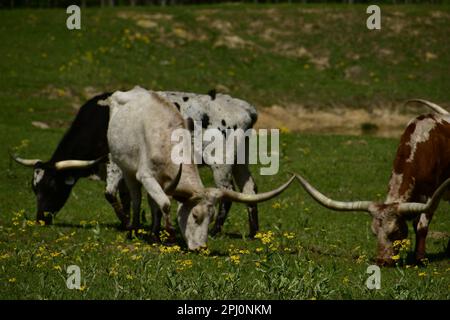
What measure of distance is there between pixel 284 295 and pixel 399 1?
52.9 metres

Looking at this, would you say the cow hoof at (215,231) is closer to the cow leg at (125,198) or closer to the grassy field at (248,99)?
the grassy field at (248,99)

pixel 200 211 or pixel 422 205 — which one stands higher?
pixel 422 205

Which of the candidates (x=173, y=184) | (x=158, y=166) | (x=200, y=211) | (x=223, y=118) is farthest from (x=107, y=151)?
(x=200, y=211)

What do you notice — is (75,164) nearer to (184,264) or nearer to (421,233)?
(184,264)

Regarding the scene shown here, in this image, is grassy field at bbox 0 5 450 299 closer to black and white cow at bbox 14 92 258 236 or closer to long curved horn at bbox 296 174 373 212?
black and white cow at bbox 14 92 258 236

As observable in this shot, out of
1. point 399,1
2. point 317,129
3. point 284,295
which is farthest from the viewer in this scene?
point 399,1

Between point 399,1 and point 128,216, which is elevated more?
point 399,1

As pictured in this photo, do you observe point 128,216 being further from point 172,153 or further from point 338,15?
Answer: point 338,15

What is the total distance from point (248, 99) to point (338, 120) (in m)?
3.47

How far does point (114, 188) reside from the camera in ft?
55.4

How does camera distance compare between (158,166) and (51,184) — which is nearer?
(158,166)

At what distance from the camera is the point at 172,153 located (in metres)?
14.5

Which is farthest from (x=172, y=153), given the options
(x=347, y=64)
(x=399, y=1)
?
(x=399, y=1)

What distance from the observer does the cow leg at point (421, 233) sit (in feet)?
46.0
